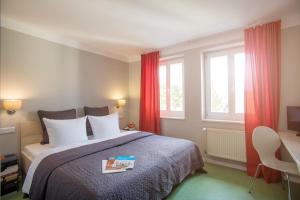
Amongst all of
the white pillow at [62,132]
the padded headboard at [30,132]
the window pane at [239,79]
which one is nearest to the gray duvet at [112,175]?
the white pillow at [62,132]

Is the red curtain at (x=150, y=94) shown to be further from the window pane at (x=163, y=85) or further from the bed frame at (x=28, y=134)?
the bed frame at (x=28, y=134)

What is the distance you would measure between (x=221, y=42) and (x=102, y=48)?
2344 mm

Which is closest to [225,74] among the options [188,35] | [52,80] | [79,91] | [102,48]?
[188,35]

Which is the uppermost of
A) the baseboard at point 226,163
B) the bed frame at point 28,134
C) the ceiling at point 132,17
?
the ceiling at point 132,17

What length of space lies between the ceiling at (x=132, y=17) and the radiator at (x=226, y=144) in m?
1.71

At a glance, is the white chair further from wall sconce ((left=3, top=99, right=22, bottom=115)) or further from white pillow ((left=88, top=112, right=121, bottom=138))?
wall sconce ((left=3, top=99, right=22, bottom=115))

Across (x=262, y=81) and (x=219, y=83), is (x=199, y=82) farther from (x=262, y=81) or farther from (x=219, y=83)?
(x=262, y=81)

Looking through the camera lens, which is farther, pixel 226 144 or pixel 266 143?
pixel 226 144

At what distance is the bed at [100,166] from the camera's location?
1380 mm

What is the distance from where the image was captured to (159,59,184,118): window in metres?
3.57

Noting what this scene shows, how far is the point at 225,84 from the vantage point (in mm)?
3016

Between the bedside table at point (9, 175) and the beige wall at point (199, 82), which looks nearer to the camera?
the bedside table at point (9, 175)

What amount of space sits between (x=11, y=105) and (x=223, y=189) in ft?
9.95

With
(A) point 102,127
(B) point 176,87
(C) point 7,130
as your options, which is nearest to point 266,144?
(B) point 176,87
